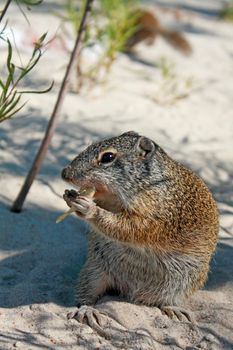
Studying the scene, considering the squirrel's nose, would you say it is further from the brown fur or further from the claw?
the claw

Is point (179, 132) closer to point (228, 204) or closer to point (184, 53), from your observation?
point (228, 204)

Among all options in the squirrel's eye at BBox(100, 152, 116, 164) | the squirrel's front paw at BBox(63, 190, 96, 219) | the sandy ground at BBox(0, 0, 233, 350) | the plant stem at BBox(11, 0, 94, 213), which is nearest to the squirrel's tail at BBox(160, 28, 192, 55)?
the sandy ground at BBox(0, 0, 233, 350)

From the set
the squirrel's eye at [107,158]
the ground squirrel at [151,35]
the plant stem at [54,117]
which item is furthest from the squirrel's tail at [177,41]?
the squirrel's eye at [107,158]

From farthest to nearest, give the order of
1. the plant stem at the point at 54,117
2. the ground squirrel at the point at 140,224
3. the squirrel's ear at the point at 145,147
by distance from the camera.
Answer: the plant stem at the point at 54,117
the squirrel's ear at the point at 145,147
the ground squirrel at the point at 140,224

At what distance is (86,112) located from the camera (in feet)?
22.9

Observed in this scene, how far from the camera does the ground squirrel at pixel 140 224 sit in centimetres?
371

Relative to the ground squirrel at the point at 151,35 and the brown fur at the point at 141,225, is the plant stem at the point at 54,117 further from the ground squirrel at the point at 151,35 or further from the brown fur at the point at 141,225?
the ground squirrel at the point at 151,35

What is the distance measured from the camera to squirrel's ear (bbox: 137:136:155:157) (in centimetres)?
385

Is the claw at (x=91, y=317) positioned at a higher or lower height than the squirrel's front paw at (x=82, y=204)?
lower

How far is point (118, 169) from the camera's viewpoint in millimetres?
3770

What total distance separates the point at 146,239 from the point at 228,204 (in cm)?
200

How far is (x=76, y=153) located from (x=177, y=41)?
3.93 metres

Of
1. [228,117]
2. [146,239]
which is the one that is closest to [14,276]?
[146,239]

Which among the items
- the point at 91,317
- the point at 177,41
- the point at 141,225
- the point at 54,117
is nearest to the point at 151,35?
the point at 177,41
